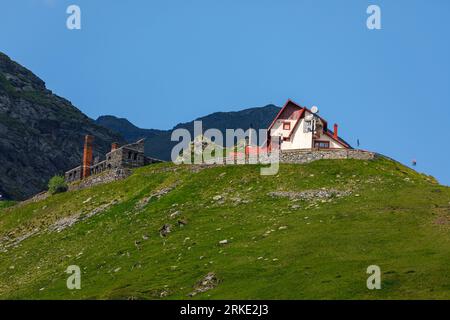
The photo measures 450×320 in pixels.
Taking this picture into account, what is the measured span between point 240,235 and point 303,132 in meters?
43.3

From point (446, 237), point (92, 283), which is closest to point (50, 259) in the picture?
point (92, 283)

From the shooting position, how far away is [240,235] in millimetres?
85188

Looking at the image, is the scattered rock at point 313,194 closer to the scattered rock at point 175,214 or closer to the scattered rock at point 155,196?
the scattered rock at point 175,214

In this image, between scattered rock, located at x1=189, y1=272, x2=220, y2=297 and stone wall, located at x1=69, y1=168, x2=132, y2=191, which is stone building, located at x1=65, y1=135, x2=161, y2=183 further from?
scattered rock, located at x1=189, y1=272, x2=220, y2=297

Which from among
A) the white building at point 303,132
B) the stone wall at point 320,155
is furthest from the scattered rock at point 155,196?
the white building at point 303,132

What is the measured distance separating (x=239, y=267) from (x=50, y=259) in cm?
3126

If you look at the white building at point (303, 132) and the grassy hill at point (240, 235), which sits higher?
the white building at point (303, 132)

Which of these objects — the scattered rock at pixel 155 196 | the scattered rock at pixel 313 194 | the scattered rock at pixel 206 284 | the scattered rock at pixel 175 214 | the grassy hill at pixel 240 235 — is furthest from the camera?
the scattered rock at pixel 155 196

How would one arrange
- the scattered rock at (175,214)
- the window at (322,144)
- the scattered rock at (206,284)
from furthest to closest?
the window at (322,144)
the scattered rock at (175,214)
the scattered rock at (206,284)

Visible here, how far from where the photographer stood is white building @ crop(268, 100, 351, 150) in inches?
4870

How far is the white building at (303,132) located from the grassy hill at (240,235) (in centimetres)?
1632

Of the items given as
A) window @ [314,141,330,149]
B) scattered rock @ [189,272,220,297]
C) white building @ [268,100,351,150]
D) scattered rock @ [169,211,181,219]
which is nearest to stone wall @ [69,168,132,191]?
white building @ [268,100,351,150]

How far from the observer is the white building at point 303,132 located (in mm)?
123688

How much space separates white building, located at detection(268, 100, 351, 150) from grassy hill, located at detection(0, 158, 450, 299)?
1632 centimetres
